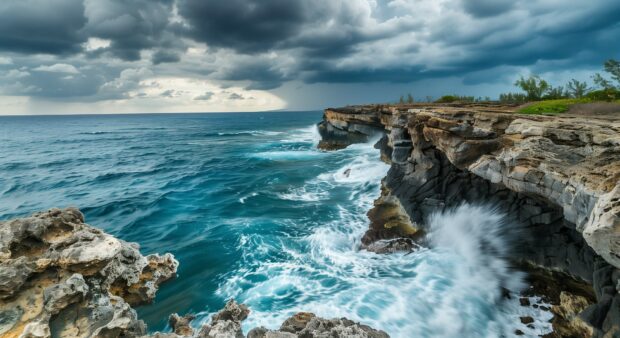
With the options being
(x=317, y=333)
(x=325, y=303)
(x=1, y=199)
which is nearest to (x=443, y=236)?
(x=325, y=303)

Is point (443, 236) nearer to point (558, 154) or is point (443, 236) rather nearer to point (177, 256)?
point (558, 154)

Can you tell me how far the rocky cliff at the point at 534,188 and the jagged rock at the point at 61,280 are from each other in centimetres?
1044

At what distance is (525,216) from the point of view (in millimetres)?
11766

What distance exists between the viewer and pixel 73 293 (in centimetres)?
725

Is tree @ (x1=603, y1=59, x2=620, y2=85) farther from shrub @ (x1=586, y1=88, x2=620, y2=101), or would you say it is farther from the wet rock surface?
the wet rock surface

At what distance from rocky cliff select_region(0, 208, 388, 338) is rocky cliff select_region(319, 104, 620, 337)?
5.65 metres

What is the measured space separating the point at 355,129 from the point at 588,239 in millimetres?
38424

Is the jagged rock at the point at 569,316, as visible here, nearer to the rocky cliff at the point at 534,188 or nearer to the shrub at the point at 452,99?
the rocky cliff at the point at 534,188

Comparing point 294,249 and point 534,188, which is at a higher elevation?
point 534,188

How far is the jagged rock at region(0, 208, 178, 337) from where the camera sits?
22.8 feet

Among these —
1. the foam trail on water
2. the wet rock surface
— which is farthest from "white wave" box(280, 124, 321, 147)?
the wet rock surface

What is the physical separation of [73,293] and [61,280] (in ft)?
2.86

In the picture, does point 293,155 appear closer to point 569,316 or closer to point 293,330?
point 569,316

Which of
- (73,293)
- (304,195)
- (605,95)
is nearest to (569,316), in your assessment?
(73,293)
